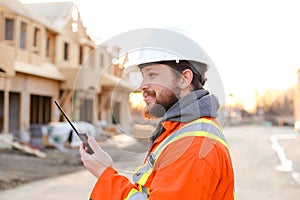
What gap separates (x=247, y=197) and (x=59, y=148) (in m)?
8.60

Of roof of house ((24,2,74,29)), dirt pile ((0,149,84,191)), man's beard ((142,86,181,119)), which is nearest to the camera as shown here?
man's beard ((142,86,181,119))

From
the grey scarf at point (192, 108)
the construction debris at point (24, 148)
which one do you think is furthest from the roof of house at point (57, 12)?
the grey scarf at point (192, 108)

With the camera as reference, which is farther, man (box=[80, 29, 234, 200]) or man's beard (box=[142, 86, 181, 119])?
man's beard (box=[142, 86, 181, 119])

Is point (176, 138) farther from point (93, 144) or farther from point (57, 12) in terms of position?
point (57, 12)

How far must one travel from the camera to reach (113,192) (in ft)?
4.87

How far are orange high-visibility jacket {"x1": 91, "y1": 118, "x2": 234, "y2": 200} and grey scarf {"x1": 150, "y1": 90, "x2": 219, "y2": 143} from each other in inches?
1.0

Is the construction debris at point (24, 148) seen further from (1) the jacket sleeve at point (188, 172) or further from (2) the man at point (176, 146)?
(1) the jacket sleeve at point (188, 172)

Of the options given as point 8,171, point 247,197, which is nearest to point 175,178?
point 247,197

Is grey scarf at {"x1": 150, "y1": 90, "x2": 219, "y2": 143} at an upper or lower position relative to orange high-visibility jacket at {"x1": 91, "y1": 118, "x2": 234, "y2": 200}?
upper

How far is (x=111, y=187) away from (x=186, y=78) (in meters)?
0.50

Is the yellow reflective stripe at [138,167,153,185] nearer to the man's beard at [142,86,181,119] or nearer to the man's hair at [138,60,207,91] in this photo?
the man's beard at [142,86,181,119]

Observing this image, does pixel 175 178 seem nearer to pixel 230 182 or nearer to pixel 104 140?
pixel 230 182

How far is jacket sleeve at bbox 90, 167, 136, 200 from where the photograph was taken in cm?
148

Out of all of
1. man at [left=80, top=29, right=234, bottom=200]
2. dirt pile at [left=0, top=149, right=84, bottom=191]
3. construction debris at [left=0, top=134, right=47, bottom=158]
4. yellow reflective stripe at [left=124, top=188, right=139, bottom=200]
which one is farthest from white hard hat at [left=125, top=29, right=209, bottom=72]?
construction debris at [left=0, top=134, right=47, bottom=158]
